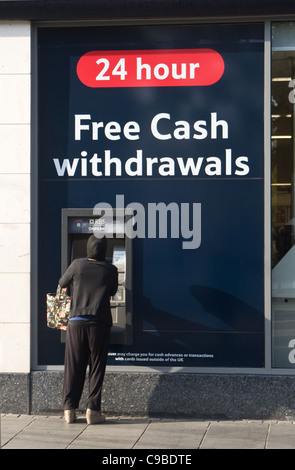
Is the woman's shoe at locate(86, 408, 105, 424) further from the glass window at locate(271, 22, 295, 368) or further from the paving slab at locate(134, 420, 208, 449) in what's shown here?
the glass window at locate(271, 22, 295, 368)

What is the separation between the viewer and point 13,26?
7496mm

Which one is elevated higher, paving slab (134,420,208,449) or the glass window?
the glass window

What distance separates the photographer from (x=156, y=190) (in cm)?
748

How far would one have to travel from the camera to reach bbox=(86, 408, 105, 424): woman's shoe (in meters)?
6.93

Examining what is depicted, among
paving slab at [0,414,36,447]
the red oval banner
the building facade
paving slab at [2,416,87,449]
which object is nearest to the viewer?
paving slab at [2,416,87,449]

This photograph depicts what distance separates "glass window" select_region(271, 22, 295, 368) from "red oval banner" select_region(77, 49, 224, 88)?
0.61m

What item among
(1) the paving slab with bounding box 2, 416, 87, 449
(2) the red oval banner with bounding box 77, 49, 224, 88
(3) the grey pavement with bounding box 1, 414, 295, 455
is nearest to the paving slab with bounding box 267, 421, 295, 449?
(3) the grey pavement with bounding box 1, 414, 295, 455

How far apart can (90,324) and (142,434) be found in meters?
1.08

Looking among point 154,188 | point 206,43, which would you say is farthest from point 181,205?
point 206,43

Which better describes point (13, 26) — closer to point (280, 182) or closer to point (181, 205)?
point (181, 205)

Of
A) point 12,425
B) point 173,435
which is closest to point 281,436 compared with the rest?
point 173,435

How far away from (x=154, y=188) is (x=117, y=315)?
129 centimetres

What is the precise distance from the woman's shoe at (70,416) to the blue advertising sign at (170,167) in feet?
2.22

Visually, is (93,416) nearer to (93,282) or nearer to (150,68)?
(93,282)
